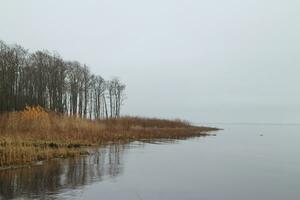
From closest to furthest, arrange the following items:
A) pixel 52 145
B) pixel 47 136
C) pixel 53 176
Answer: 1. pixel 53 176
2. pixel 52 145
3. pixel 47 136

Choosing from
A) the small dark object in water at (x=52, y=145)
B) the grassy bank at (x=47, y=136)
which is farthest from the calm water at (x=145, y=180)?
the small dark object in water at (x=52, y=145)

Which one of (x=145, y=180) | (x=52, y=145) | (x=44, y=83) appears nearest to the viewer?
(x=145, y=180)

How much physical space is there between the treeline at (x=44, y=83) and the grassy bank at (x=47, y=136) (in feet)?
29.0

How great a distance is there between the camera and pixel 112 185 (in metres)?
13.3

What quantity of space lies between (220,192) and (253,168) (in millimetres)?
7807

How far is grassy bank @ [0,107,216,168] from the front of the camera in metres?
17.4

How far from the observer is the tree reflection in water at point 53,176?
11523mm

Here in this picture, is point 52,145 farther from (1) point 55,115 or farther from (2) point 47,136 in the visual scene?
(1) point 55,115

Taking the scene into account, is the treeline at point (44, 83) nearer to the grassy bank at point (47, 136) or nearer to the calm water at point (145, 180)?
the grassy bank at point (47, 136)

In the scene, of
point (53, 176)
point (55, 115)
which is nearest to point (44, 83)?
point (55, 115)

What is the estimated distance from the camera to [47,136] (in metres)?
24.4

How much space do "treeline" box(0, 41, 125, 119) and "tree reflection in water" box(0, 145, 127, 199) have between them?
81.4 feet

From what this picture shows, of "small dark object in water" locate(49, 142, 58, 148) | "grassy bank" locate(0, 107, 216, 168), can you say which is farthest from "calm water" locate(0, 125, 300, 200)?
"small dark object in water" locate(49, 142, 58, 148)

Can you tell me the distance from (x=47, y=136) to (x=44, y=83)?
31401 millimetres
